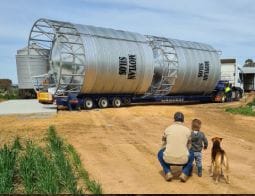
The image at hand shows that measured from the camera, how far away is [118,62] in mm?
27547

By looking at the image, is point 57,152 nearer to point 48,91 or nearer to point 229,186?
point 229,186

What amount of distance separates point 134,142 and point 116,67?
13.3m

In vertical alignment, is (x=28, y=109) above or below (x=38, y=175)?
below

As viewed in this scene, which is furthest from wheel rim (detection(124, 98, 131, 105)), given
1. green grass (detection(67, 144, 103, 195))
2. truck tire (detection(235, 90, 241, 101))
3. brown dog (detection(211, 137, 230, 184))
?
brown dog (detection(211, 137, 230, 184))

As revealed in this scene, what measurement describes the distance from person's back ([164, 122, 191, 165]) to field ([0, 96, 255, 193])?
1.56 feet

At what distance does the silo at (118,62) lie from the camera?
84.9 feet

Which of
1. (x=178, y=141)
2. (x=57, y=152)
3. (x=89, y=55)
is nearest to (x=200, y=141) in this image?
(x=178, y=141)

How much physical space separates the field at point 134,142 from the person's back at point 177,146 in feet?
1.56

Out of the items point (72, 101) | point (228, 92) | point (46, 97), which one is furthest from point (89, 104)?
point (228, 92)

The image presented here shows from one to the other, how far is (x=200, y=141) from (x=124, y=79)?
19.0 metres

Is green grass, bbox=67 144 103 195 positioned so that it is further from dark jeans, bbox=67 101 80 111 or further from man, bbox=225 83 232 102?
man, bbox=225 83 232 102

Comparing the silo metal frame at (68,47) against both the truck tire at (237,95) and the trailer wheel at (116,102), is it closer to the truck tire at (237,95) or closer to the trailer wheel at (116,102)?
the trailer wheel at (116,102)

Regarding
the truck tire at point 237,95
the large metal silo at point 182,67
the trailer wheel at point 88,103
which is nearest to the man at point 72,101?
the trailer wheel at point 88,103

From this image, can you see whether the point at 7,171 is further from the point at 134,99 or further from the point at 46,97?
the point at 134,99
